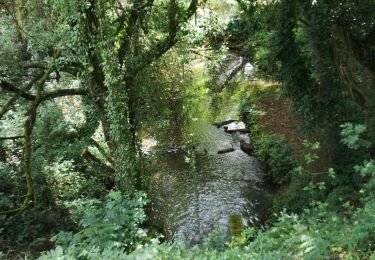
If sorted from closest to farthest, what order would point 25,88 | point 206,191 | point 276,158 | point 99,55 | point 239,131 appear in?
point 99,55 → point 25,88 → point 276,158 → point 206,191 → point 239,131

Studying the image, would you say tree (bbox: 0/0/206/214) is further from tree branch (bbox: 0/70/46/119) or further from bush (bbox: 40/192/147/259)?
bush (bbox: 40/192/147/259)

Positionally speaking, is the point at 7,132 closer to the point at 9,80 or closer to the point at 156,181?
the point at 9,80

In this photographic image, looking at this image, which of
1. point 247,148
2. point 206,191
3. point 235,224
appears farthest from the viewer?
point 247,148

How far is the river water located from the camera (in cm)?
973

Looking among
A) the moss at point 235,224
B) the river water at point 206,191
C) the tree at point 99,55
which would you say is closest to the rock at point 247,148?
the river water at point 206,191

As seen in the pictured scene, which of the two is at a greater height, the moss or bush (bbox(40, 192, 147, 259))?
bush (bbox(40, 192, 147, 259))

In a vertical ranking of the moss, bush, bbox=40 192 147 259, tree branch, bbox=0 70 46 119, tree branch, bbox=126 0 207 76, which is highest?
tree branch, bbox=126 0 207 76

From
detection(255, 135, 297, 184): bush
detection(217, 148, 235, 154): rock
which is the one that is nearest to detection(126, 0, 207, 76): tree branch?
detection(255, 135, 297, 184): bush

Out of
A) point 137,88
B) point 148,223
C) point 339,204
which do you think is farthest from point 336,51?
point 148,223

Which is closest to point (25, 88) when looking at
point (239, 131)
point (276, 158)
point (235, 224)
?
point (235, 224)

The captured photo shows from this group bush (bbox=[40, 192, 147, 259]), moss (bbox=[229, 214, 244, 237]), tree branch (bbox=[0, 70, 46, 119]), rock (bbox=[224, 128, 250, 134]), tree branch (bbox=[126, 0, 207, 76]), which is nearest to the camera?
bush (bbox=[40, 192, 147, 259])

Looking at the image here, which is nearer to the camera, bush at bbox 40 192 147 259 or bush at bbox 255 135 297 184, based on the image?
bush at bbox 40 192 147 259

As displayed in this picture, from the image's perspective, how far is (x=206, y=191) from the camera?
1113 centimetres

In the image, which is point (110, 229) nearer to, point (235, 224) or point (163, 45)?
point (163, 45)
